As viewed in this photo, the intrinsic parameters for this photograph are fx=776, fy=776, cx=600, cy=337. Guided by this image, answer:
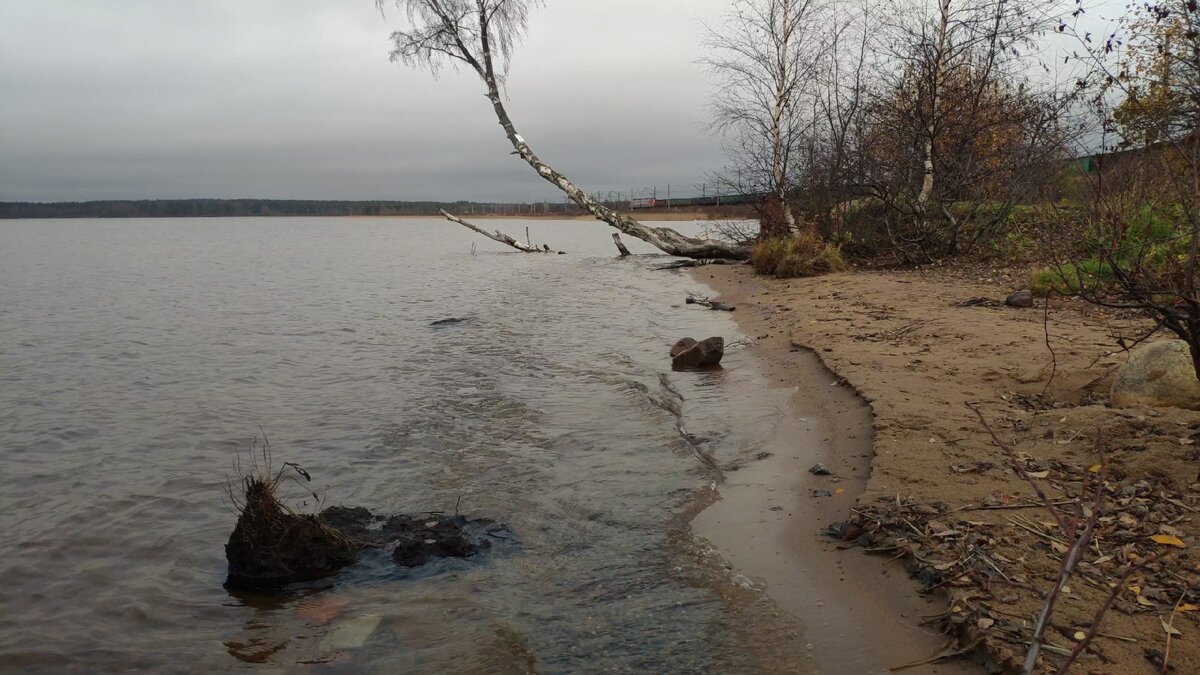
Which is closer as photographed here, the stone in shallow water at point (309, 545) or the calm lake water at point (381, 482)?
the calm lake water at point (381, 482)

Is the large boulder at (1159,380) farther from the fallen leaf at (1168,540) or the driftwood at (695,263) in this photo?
the driftwood at (695,263)

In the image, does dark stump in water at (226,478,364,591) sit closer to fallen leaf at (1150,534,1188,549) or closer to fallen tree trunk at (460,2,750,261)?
fallen leaf at (1150,534,1188,549)

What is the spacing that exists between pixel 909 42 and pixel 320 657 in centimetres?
1661

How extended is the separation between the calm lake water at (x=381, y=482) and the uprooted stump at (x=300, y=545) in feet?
0.44

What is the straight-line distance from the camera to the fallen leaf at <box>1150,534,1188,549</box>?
3402mm

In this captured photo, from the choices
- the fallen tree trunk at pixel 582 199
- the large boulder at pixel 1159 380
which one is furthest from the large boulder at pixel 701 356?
the fallen tree trunk at pixel 582 199

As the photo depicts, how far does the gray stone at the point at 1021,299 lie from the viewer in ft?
32.6

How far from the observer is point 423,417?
7.70m

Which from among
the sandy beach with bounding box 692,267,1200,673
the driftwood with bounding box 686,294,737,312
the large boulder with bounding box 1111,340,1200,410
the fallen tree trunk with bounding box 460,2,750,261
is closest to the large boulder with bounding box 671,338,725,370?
the sandy beach with bounding box 692,267,1200,673

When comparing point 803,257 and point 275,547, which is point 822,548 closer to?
point 275,547

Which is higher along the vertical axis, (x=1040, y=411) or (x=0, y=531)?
(x=1040, y=411)

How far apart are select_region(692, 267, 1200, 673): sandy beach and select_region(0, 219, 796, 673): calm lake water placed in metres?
0.47

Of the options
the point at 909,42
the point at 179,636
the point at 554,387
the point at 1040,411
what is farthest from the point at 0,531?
the point at 909,42

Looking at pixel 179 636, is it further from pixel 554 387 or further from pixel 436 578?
pixel 554 387
